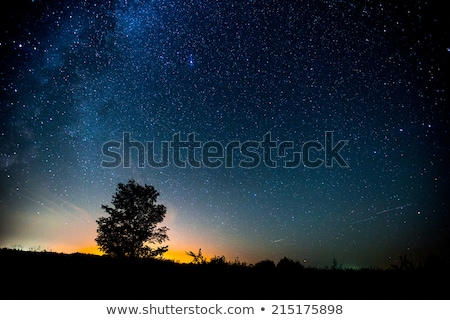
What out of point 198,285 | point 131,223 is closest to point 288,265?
point 198,285

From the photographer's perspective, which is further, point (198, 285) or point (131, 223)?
point (131, 223)

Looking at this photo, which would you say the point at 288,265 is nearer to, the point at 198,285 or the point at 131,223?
the point at 198,285

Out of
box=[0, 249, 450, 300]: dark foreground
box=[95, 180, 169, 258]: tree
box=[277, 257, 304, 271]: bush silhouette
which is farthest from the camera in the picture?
box=[95, 180, 169, 258]: tree

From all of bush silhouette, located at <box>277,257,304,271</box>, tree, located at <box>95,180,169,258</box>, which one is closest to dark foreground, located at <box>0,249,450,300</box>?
bush silhouette, located at <box>277,257,304,271</box>

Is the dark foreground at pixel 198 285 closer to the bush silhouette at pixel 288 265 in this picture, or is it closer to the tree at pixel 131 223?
the bush silhouette at pixel 288 265

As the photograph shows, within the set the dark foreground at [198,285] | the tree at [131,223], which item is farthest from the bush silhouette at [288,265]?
the tree at [131,223]

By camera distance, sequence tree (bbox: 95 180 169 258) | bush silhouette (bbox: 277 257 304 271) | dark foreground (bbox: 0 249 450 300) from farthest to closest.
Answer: tree (bbox: 95 180 169 258)
bush silhouette (bbox: 277 257 304 271)
dark foreground (bbox: 0 249 450 300)

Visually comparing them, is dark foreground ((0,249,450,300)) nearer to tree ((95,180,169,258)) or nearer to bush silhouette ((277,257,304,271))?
bush silhouette ((277,257,304,271))

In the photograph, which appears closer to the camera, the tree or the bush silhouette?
the bush silhouette

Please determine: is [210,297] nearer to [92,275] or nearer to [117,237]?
[92,275]
